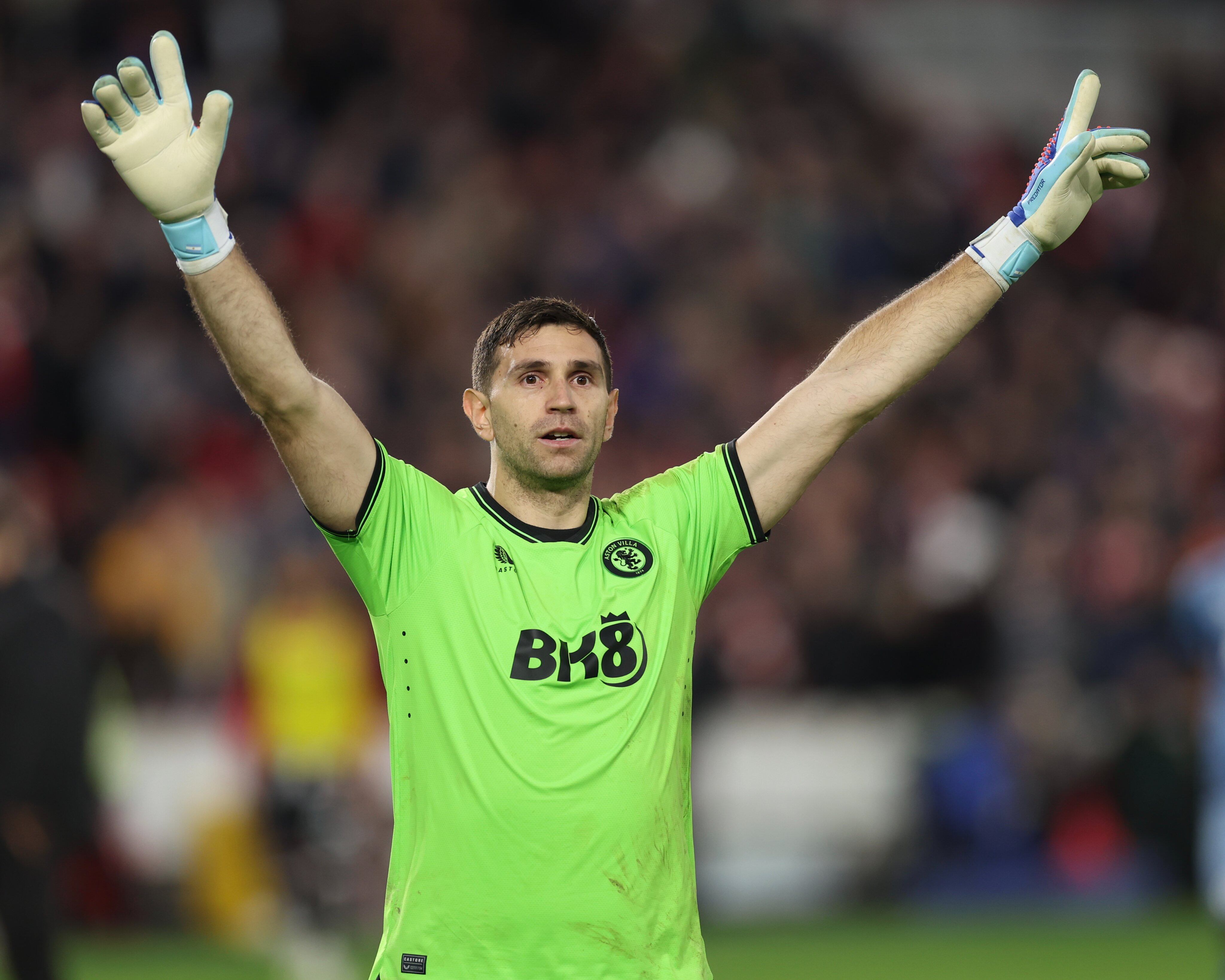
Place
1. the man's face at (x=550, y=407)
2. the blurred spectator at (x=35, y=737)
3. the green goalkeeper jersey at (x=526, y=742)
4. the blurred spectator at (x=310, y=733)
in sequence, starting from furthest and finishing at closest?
the blurred spectator at (x=310, y=733)
the blurred spectator at (x=35, y=737)
the man's face at (x=550, y=407)
the green goalkeeper jersey at (x=526, y=742)

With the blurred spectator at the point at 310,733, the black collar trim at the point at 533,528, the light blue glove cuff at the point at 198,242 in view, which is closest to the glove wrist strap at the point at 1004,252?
the black collar trim at the point at 533,528

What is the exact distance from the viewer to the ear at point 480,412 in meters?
4.75

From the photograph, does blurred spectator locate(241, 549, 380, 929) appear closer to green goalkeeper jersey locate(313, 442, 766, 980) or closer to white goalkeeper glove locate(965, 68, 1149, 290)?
green goalkeeper jersey locate(313, 442, 766, 980)

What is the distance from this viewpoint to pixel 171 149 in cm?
417

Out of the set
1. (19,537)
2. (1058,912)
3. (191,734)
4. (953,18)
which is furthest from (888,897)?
(953,18)

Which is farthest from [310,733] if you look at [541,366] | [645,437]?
[541,366]

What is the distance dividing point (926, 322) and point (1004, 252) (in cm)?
32

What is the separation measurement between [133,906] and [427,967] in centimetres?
856

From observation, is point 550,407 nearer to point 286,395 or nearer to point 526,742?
point 286,395

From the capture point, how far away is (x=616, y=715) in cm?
441

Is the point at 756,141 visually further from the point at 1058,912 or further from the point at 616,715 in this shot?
the point at 616,715

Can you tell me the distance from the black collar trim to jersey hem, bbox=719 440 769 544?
0.39m

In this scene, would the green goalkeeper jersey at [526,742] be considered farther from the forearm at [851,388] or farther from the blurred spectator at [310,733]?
the blurred spectator at [310,733]

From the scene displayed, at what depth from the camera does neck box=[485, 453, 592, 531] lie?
4.67 metres
